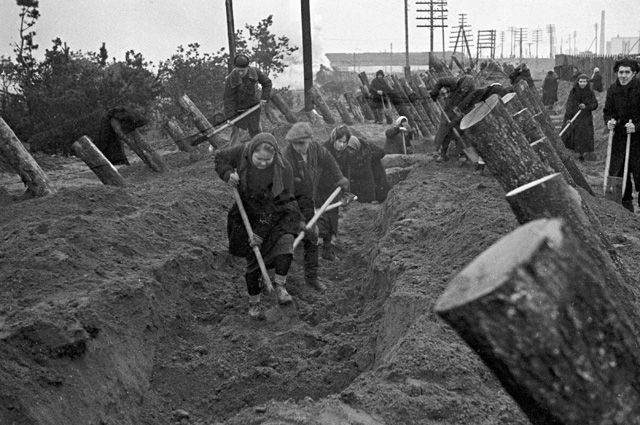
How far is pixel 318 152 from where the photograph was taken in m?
6.98

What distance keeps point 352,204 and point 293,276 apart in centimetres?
318

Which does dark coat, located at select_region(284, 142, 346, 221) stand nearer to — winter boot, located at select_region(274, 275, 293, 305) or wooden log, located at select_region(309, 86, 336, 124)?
winter boot, located at select_region(274, 275, 293, 305)

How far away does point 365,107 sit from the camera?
24.0 metres

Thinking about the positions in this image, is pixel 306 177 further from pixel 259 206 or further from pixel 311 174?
pixel 259 206

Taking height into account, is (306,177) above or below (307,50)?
below

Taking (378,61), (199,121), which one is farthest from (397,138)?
(378,61)

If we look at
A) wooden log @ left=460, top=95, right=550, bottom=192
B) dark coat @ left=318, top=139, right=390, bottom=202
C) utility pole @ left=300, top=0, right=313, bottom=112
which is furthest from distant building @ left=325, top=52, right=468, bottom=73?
wooden log @ left=460, top=95, right=550, bottom=192

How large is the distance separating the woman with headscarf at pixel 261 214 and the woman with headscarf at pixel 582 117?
8.69 m

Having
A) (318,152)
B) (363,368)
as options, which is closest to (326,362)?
(363,368)

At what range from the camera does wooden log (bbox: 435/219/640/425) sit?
1.59m

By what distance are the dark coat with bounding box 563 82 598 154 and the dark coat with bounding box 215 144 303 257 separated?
28.7 ft

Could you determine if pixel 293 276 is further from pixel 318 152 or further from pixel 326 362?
pixel 326 362

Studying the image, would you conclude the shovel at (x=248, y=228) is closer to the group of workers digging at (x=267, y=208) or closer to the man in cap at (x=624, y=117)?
the group of workers digging at (x=267, y=208)

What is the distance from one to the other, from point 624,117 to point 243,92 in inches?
211
